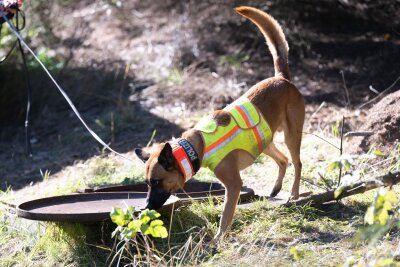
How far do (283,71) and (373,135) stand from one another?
1056 millimetres

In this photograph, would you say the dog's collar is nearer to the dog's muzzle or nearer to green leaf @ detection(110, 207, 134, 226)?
the dog's muzzle

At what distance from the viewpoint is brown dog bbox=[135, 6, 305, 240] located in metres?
5.14

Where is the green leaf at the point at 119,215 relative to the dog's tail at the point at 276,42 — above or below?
below

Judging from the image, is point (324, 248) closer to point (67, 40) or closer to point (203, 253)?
point (203, 253)

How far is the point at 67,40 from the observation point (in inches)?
474

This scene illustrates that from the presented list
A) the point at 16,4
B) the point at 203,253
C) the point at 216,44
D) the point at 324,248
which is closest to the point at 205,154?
the point at 203,253

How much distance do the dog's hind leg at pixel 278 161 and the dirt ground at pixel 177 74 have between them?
1.63 m

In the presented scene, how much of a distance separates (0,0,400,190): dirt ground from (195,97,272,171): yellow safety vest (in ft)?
7.48

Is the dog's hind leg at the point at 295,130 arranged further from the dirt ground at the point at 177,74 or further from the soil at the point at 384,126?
the dirt ground at the point at 177,74

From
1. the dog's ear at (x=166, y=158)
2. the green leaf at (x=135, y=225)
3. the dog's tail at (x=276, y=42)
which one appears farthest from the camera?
the dog's tail at (x=276, y=42)

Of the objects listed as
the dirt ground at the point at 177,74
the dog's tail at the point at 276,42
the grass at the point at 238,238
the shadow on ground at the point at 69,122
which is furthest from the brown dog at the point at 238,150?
the shadow on ground at the point at 69,122

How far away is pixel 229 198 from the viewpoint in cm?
526

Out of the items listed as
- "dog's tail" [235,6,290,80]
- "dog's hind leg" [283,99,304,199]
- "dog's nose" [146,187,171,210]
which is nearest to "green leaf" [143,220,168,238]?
"dog's nose" [146,187,171,210]

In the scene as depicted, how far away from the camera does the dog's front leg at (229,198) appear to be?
5.21 metres
